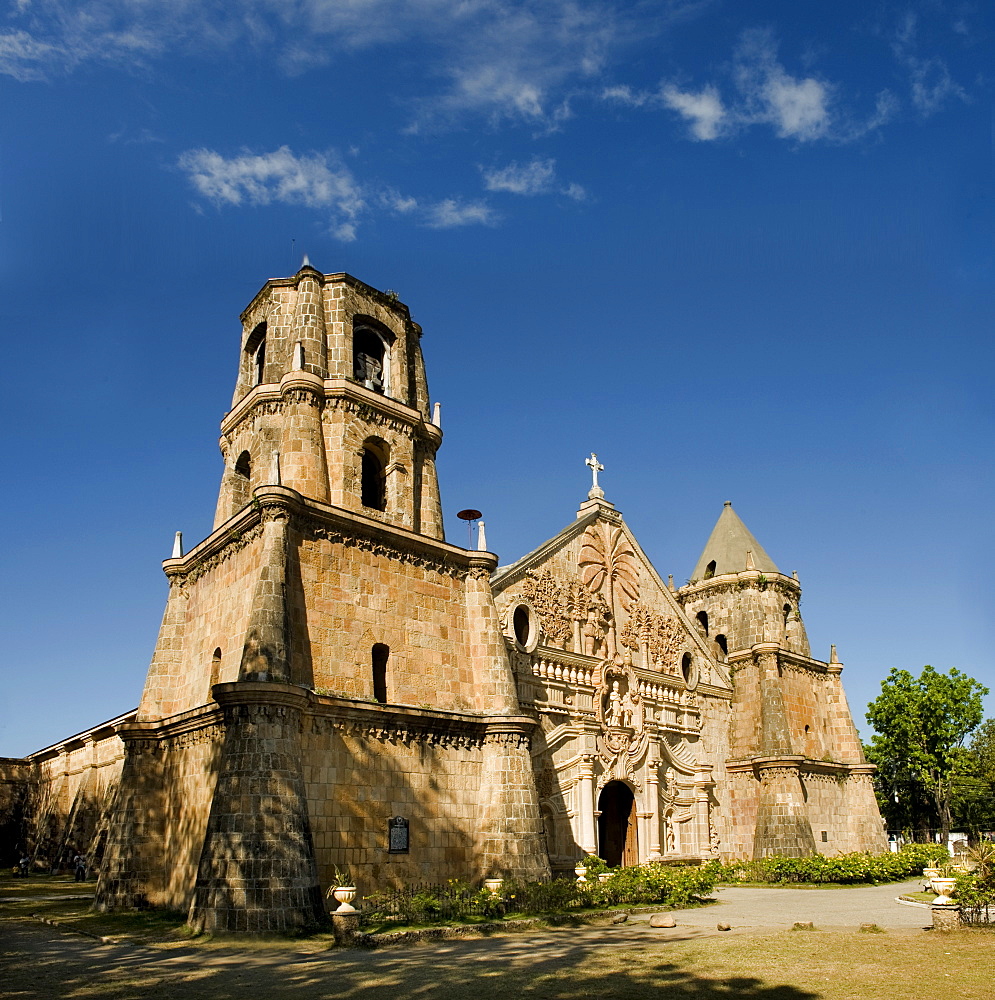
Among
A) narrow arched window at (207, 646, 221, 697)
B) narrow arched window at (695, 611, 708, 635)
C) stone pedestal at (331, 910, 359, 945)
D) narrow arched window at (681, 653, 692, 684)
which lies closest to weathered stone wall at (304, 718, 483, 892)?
stone pedestal at (331, 910, 359, 945)

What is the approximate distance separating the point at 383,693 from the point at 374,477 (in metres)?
6.02

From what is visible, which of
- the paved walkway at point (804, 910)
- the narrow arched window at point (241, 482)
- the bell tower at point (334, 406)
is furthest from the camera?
the narrow arched window at point (241, 482)

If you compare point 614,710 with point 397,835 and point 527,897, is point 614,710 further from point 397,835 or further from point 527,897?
point 397,835

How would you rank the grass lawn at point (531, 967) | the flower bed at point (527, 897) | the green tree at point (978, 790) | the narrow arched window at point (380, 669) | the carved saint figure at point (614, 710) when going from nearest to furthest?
the grass lawn at point (531, 967)
the flower bed at point (527, 897)
the narrow arched window at point (380, 669)
the carved saint figure at point (614, 710)
the green tree at point (978, 790)

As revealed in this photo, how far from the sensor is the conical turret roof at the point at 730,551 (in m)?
35.2

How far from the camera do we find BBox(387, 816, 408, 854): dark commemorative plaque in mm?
18000

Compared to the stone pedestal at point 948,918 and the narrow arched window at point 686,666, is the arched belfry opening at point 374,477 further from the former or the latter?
the stone pedestal at point 948,918

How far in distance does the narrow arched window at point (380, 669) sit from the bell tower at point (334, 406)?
136 inches

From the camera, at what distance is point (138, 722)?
814 inches

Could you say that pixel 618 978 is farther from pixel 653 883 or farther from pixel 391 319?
pixel 391 319

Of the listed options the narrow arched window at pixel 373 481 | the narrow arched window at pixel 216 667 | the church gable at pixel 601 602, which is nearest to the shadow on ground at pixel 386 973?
the narrow arched window at pixel 216 667

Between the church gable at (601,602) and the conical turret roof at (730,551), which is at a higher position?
the conical turret roof at (730,551)

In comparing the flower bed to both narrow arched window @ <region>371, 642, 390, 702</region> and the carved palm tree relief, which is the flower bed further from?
the carved palm tree relief

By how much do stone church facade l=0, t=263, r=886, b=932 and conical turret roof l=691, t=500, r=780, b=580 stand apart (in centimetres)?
518
